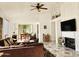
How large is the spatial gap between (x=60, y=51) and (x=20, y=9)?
100 cm

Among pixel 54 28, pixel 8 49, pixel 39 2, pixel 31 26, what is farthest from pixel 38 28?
pixel 8 49

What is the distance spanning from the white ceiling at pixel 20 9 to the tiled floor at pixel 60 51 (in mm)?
586

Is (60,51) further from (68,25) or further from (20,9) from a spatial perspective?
(20,9)

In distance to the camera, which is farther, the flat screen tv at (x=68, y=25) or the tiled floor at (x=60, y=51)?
the flat screen tv at (x=68, y=25)

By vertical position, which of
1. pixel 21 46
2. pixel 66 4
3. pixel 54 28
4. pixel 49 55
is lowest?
pixel 49 55

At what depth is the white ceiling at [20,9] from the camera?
231 centimetres

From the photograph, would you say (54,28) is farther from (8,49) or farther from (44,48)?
(8,49)

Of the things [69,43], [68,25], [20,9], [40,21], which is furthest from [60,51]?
[20,9]

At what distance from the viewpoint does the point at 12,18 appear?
92.3 inches

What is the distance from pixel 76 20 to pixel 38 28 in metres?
0.70

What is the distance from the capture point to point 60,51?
95.6 inches

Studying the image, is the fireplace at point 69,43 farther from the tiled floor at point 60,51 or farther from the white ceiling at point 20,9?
the white ceiling at point 20,9

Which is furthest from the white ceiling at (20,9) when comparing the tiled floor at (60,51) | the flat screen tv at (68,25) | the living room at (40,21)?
the tiled floor at (60,51)

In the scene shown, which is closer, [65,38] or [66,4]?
[66,4]
